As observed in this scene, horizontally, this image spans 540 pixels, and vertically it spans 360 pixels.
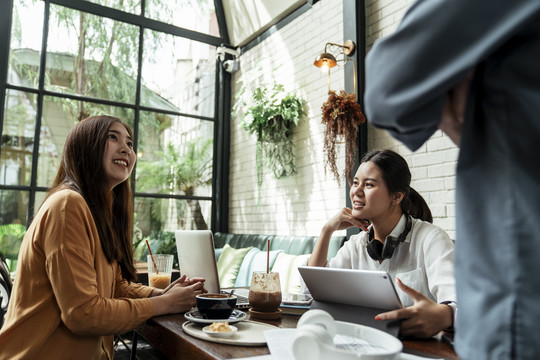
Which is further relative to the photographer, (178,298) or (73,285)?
(178,298)

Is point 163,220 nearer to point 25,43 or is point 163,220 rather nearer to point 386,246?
point 25,43

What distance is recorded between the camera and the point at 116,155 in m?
1.59

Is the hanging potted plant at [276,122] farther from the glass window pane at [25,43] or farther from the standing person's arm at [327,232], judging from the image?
the glass window pane at [25,43]

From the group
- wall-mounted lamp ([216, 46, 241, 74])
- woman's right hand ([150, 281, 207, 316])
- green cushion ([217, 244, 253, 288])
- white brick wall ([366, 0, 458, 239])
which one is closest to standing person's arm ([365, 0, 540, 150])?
woman's right hand ([150, 281, 207, 316])

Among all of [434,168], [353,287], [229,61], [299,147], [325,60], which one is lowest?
[353,287]

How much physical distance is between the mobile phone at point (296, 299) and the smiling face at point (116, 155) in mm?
771

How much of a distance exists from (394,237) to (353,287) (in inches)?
21.9

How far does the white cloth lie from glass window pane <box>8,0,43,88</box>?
4.07 metres

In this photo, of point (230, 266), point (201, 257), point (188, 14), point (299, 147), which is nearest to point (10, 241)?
point (230, 266)

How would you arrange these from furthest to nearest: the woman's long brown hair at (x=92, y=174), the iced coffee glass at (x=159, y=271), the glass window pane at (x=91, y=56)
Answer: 1. the glass window pane at (x=91, y=56)
2. the iced coffee glass at (x=159, y=271)
3. the woman's long brown hair at (x=92, y=174)

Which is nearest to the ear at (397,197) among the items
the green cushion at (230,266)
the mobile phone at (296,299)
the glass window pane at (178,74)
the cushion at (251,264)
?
the mobile phone at (296,299)

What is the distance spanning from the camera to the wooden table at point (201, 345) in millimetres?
944

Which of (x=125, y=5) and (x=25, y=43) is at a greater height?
(x=125, y=5)

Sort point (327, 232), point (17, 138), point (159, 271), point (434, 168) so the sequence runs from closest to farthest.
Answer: point (159, 271)
point (327, 232)
point (434, 168)
point (17, 138)
